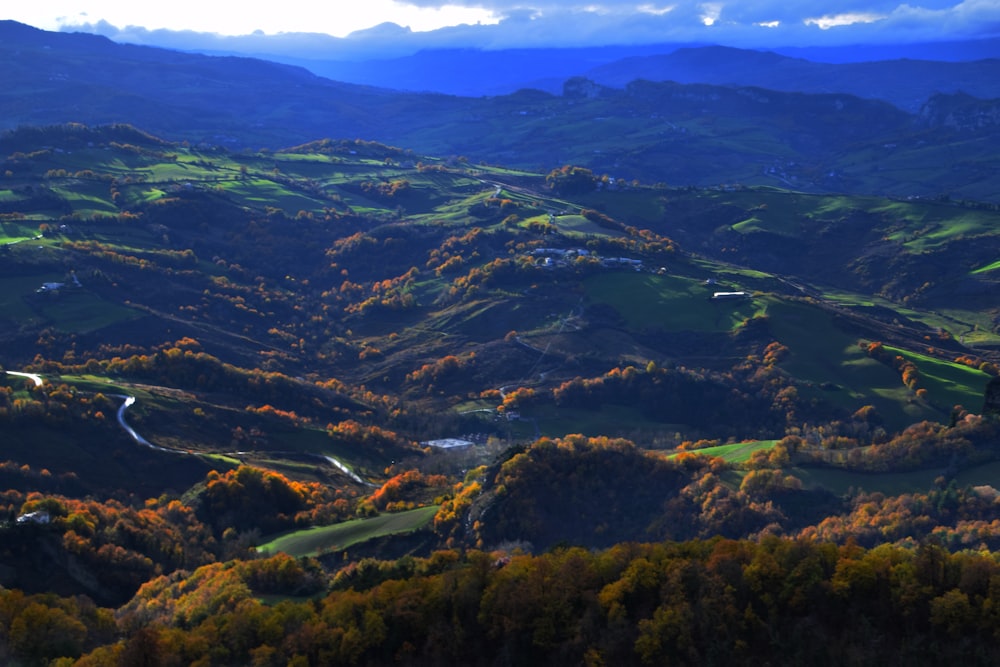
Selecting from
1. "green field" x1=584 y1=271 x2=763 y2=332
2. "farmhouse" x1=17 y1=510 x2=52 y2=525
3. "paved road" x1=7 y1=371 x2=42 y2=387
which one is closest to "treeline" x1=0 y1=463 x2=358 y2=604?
"farmhouse" x1=17 y1=510 x2=52 y2=525

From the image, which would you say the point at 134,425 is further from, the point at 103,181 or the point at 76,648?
the point at 103,181

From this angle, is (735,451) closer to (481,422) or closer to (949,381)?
(481,422)

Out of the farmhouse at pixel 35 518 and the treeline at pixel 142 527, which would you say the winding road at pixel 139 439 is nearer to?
the treeline at pixel 142 527

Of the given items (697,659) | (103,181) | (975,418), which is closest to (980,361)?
(975,418)

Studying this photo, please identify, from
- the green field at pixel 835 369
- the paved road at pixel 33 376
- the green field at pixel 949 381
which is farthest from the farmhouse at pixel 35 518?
the green field at pixel 949 381

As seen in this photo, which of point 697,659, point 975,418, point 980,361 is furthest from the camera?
point 980,361

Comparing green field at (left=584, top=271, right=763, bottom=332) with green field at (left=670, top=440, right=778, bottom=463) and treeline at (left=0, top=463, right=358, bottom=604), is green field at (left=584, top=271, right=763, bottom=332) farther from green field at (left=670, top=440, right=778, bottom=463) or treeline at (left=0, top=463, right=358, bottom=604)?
treeline at (left=0, top=463, right=358, bottom=604)
